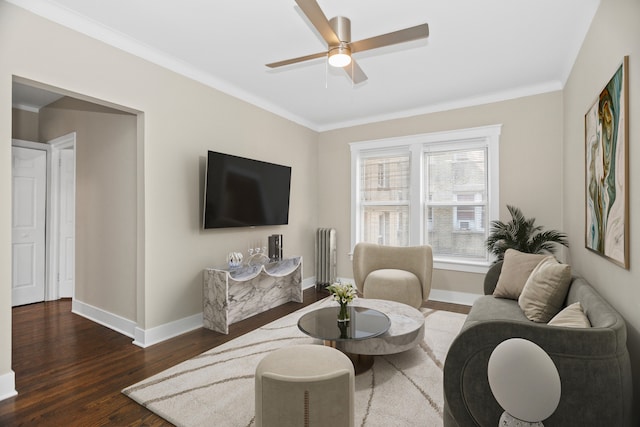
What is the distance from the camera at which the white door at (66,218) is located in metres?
4.61

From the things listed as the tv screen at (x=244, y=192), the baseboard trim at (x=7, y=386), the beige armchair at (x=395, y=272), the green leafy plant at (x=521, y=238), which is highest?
the tv screen at (x=244, y=192)

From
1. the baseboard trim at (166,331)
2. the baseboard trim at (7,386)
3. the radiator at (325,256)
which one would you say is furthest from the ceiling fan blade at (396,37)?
the radiator at (325,256)

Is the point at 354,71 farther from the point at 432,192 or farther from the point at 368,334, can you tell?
the point at 432,192

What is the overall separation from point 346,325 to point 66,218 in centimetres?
436

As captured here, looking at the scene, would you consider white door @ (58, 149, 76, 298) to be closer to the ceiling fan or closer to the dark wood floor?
the dark wood floor

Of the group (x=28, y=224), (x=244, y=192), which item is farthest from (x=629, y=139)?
(x=28, y=224)

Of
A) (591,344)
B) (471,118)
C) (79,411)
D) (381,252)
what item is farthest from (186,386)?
(471,118)

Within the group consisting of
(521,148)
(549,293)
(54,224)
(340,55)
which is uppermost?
(340,55)

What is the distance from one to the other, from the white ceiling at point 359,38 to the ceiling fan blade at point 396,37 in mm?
406

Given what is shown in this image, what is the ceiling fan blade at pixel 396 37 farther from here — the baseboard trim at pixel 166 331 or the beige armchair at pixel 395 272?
the baseboard trim at pixel 166 331

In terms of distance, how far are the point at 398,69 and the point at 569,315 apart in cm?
284

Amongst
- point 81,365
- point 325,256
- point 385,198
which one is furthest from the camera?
point 325,256

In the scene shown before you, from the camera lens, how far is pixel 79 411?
2.12 m

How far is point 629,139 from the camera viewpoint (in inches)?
72.1
